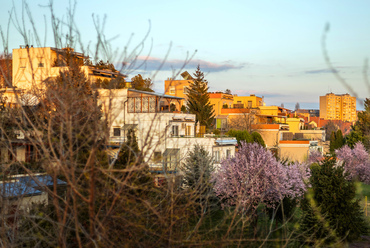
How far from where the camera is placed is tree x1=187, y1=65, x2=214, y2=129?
158ft

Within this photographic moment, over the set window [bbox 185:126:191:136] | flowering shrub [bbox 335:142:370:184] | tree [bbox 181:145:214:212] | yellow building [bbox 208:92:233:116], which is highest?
yellow building [bbox 208:92:233:116]

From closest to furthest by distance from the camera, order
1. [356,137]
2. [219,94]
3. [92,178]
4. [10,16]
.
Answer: [92,178], [10,16], [356,137], [219,94]

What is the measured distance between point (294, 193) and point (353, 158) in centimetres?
2145

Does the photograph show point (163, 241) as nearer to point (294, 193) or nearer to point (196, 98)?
point (294, 193)

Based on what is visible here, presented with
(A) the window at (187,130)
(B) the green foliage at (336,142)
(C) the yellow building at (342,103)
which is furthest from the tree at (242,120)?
(C) the yellow building at (342,103)

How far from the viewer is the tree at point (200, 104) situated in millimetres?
48094

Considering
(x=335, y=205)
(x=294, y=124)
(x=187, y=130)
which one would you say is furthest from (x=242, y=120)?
(x=335, y=205)

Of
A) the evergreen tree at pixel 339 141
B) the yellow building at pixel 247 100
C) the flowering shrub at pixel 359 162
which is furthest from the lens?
the yellow building at pixel 247 100

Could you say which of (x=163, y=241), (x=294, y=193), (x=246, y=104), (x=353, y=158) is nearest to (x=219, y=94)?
(x=246, y=104)

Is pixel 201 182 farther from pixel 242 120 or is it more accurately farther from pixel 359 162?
pixel 242 120

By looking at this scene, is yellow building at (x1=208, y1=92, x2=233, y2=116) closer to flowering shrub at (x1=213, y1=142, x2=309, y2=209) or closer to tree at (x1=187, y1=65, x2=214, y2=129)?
tree at (x1=187, y1=65, x2=214, y2=129)

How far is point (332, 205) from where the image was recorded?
18.2 m

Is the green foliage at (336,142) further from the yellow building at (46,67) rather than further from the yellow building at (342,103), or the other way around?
the yellow building at (46,67)

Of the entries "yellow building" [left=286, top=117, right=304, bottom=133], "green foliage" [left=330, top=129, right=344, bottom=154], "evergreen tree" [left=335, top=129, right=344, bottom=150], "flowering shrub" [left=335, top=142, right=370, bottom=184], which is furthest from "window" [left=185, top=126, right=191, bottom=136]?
"yellow building" [left=286, top=117, right=304, bottom=133]
